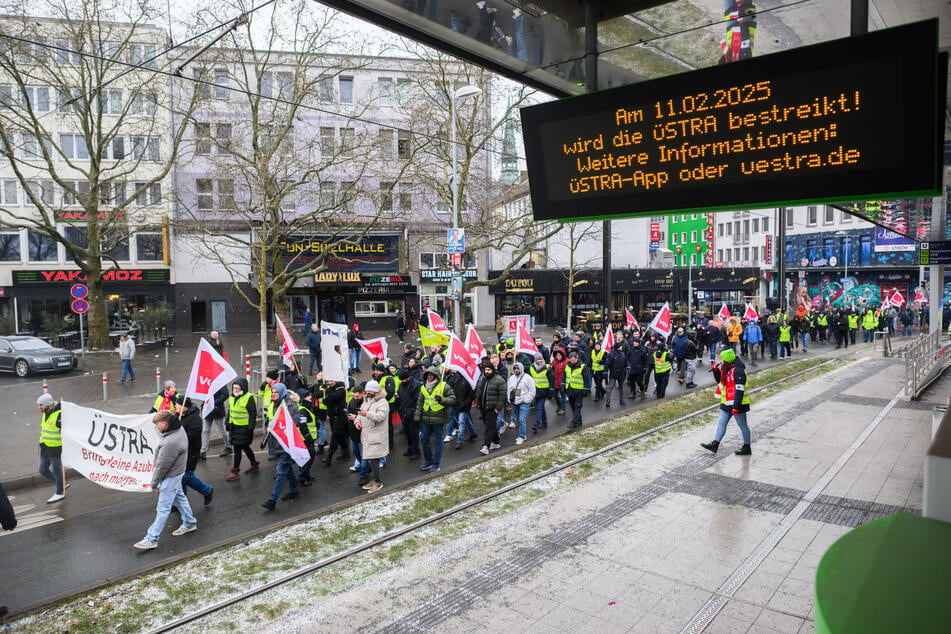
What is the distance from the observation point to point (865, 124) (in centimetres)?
436

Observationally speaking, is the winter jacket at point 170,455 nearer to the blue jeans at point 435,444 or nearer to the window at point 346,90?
the blue jeans at point 435,444

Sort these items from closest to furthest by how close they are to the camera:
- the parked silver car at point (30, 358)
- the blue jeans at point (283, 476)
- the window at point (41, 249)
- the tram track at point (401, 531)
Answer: the tram track at point (401, 531) < the blue jeans at point (283, 476) < the parked silver car at point (30, 358) < the window at point (41, 249)

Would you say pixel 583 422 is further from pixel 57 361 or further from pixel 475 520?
pixel 57 361

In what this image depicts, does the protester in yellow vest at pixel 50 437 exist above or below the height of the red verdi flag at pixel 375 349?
below

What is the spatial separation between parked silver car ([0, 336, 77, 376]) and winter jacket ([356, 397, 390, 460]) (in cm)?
1812

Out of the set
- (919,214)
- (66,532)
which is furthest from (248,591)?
(919,214)

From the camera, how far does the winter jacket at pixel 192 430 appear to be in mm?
9242

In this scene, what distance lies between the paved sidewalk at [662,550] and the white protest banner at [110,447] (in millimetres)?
4037

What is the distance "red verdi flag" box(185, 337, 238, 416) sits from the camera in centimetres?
1050

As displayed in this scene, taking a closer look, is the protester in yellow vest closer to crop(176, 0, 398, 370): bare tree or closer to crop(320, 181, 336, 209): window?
crop(176, 0, 398, 370): bare tree

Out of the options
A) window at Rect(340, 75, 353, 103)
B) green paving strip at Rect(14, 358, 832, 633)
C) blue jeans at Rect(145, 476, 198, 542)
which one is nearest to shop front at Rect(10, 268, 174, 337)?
window at Rect(340, 75, 353, 103)

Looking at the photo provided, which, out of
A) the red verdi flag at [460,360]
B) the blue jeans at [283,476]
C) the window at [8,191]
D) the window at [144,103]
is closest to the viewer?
the blue jeans at [283,476]

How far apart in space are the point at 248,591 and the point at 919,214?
61.6 ft

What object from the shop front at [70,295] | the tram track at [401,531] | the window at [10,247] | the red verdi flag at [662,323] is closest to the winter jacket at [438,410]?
the tram track at [401,531]
